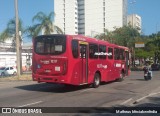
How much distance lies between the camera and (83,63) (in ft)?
60.4

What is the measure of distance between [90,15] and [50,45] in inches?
5348

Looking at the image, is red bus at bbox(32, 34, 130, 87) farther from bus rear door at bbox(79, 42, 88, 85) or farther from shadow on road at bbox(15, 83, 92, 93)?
shadow on road at bbox(15, 83, 92, 93)

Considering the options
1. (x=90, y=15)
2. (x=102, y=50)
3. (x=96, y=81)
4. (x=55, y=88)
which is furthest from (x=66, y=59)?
(x=90, y=15)

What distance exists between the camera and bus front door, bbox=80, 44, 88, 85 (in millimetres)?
18188

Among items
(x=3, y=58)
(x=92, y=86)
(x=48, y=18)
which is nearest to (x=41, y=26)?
(x=48, y=18)

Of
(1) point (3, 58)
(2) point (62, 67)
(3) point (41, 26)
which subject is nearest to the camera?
(2) point (62, 67)

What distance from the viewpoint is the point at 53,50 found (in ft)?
57.3

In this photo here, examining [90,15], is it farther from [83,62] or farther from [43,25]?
[83,62]

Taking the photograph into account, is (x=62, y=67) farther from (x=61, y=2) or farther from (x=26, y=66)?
(x=61, y=2)

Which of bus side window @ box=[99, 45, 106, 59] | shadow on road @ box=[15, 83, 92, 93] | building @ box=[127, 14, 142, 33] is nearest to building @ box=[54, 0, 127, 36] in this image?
building @ box=[127, 14, 142, 33]

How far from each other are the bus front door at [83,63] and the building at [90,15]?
404 ft

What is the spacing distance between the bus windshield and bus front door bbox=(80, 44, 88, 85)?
1479 mm

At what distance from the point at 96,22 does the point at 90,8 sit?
7.44m

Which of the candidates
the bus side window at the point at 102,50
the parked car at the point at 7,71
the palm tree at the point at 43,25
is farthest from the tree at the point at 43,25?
the bus side window at the point at 102,50
